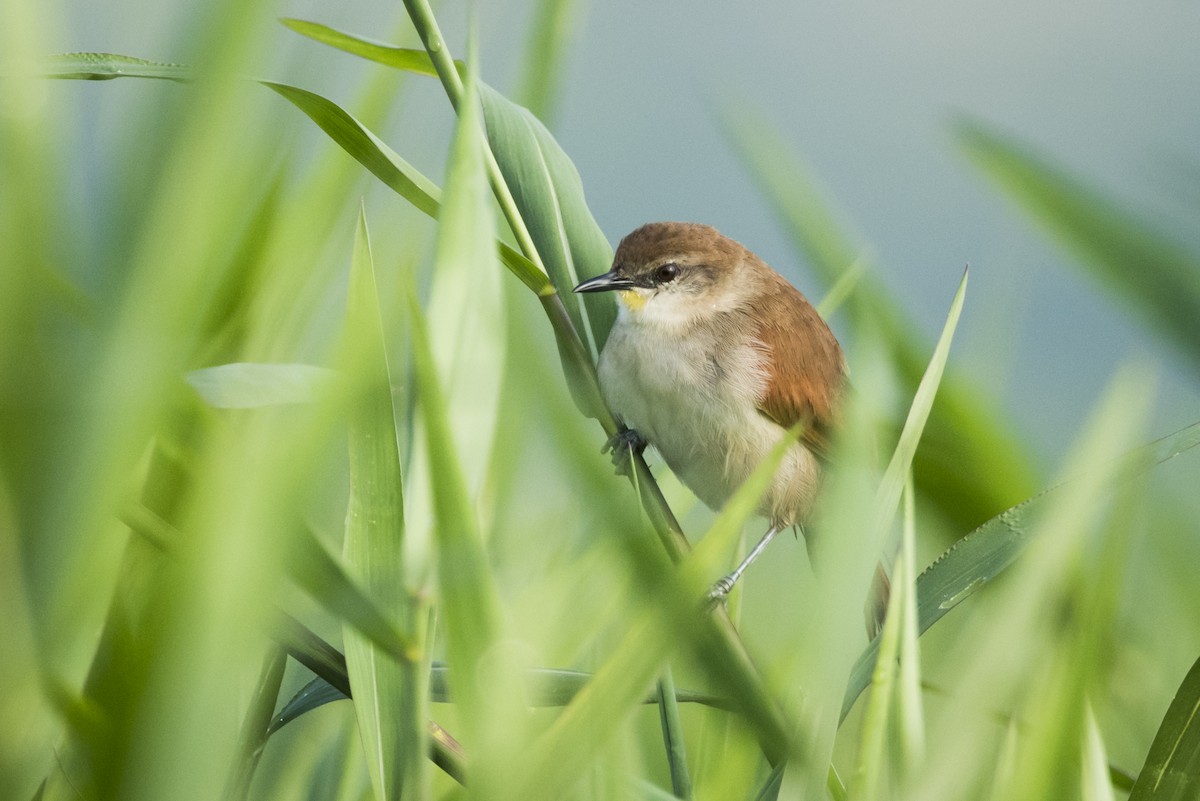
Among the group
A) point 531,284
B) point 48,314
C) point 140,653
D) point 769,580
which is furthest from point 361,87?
point 769,580

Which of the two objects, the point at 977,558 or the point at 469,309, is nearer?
the point at 469,309

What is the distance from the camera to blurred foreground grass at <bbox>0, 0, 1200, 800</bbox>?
0.40 meters

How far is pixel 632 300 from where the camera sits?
5.77 ft

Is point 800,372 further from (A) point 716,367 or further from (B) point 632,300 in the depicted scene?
(B) point 632,300

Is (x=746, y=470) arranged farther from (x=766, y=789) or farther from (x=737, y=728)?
(x=766, y=789)

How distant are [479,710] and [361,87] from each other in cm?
72

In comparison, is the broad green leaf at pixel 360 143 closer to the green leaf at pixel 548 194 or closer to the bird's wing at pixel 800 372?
the green leaf at pixel 548 194

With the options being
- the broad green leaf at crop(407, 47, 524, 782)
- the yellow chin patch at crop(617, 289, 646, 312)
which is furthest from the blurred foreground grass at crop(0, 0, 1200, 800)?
the yellow chin patch at crop(617, 289, 646, 312)

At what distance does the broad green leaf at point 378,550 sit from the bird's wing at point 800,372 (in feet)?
3.77

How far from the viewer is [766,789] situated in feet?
2.09

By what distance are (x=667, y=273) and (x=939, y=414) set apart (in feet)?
3.53

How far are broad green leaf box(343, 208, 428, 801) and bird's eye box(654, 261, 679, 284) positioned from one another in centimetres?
127

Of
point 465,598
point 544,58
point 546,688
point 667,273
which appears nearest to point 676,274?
point 667,273

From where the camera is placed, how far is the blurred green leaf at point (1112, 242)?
59 centimetres
